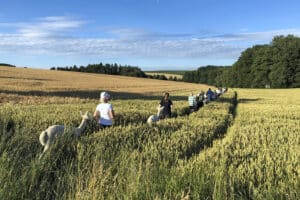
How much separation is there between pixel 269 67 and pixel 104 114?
102m

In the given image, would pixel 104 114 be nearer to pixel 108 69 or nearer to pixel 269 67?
pixel 269 67

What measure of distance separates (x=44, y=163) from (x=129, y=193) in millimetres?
1794

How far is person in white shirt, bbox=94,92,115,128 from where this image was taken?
1182 centimetres

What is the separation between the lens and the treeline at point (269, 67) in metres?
101

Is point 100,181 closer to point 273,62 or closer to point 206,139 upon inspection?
point 206,139

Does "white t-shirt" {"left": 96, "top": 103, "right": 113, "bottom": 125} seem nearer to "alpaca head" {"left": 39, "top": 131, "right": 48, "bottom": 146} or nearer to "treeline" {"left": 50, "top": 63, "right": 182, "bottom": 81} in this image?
"alpaca head" {"left": 39, "top": 131, "right": 48, "bottom": 146}

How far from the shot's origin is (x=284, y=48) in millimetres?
105875

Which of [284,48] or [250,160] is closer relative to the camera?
[250,160]

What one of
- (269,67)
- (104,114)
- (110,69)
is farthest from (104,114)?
(110,69)

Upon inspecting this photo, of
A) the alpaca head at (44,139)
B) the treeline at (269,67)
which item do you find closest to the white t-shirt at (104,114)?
the alpaca head at (44,139)

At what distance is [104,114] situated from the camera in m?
11.9

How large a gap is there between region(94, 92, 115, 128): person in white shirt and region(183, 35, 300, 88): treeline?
9554cm

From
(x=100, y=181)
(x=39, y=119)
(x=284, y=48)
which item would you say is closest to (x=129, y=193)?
(x=100, y=181)

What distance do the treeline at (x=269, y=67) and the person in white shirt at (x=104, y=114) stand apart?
95.5 meters
